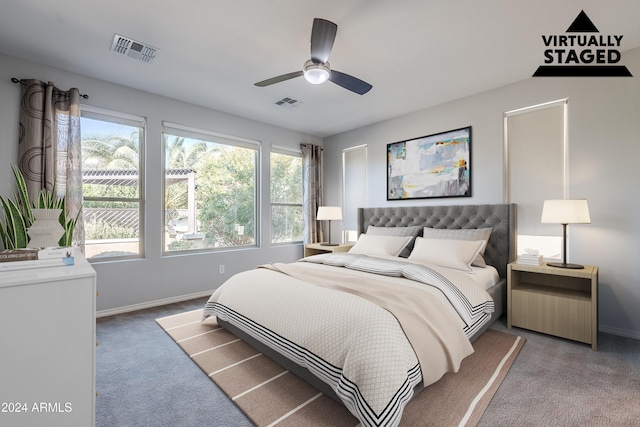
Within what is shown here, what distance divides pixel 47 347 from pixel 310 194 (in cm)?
430

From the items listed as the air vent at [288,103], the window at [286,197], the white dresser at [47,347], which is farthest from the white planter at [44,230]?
the window at [286,197]

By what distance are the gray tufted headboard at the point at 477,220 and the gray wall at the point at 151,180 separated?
7.05ft

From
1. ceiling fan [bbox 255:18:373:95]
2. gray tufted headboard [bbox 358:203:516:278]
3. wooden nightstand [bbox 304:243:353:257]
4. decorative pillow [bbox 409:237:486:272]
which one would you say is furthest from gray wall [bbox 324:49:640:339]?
wooden nightstand [bbox 304:243:353:257]

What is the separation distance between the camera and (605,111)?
2.68 m

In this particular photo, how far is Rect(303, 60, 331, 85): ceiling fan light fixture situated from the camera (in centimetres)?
221

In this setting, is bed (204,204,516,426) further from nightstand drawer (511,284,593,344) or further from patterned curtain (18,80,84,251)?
patterned curtain (18,80,84,251)

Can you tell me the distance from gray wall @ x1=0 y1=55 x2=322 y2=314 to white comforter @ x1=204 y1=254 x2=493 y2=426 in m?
1.29

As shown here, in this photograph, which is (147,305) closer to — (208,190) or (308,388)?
(208,190)

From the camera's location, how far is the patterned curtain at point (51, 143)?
8.91ft

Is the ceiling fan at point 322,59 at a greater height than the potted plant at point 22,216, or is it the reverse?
the ceiling fan at point 322,59

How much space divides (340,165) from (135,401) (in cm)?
424

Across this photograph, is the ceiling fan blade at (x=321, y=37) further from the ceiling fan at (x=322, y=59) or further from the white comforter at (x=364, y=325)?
the white comforter at (x=364, y=325)

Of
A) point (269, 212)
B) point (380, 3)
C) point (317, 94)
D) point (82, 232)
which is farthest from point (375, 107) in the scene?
point (82, 232)
